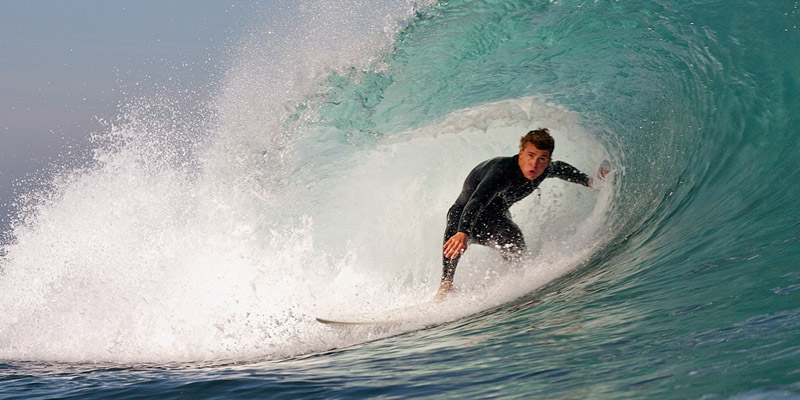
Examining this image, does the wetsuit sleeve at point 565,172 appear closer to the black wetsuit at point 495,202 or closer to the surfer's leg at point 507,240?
the black wetsuit at point 495,202

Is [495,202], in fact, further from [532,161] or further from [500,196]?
[532,161]

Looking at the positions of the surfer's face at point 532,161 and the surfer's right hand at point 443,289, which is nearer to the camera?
the surfer's face at point 532,161

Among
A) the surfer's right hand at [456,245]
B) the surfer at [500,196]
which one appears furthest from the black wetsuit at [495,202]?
the surfer's right hand at [456,245]

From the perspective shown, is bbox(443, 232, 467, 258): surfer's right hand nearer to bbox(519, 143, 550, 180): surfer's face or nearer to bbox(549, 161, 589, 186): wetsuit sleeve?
bbox(519, 143, 550, 180): surfer's face

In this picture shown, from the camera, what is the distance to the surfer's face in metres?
4.82

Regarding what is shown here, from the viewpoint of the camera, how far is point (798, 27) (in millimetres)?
5801

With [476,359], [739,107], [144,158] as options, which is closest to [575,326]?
[476,359]

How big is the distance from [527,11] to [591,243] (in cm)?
264

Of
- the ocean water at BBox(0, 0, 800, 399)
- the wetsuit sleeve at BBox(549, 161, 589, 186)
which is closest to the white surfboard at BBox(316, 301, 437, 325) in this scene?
the ocean water at BBox(0, 0, 800, 399)

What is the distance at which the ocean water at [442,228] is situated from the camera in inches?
117

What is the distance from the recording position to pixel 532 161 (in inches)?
191

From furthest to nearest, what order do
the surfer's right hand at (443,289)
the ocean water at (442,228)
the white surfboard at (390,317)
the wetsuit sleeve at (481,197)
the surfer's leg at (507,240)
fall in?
the surfer's leg at (507,240)
the surfer's right hand at (443,289)
the wetsuit sleeve at (481,197)
the white surfboard at (390,317)
the ocean water at (442,228)

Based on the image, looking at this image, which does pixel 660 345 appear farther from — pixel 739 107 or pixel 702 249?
pixel 739 107

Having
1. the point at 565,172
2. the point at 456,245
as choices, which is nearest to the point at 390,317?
the point at 456,245
